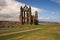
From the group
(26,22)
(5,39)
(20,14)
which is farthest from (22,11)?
(5,39)

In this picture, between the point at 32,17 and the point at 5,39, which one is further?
the point at 32,17

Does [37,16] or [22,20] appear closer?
[22,20]

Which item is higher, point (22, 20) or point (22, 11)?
point (22, 11)

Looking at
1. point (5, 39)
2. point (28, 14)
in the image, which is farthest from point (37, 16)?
point (5, 39)

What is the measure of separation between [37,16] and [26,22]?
8.44m

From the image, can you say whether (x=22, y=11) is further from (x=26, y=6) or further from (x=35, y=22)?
(x=35, y=22)

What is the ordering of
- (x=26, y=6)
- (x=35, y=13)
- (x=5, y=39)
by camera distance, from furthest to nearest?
1. (x=35, y=13)
2. (x=26, y=6)
3. (x=5, y=39)

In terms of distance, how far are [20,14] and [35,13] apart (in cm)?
949

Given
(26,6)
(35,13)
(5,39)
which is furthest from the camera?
(35,13)

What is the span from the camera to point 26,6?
6662 centimetres

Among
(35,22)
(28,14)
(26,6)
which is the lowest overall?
(35,22)

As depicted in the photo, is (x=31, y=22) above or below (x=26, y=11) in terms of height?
below

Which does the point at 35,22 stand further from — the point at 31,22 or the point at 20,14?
the point at 20,14

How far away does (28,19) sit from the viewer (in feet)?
223
